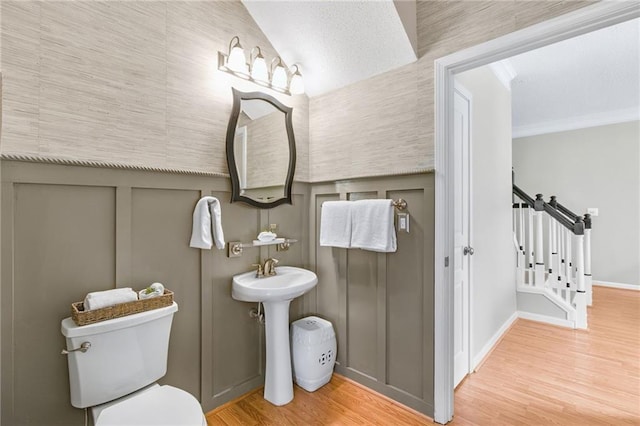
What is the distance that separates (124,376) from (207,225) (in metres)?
0.78

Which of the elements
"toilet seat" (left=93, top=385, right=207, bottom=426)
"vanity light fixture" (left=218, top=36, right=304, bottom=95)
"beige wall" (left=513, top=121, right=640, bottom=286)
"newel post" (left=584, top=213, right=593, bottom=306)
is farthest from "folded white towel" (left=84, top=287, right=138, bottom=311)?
"beige wall" (left=513, top=121, right=640, bottom=286)

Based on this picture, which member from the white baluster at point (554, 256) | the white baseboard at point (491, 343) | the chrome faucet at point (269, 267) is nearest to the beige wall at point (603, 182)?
the white baluster at point (554, 256)

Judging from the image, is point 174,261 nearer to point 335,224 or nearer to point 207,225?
point 207,225

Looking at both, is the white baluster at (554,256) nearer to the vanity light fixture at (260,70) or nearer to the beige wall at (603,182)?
the beige wall at (603,182)

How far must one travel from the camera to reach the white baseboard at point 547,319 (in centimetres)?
316

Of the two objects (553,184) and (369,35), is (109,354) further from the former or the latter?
(553,184)

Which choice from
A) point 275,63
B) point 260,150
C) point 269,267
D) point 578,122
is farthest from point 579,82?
point 269,267

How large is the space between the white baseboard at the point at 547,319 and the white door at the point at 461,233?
5.45 ft

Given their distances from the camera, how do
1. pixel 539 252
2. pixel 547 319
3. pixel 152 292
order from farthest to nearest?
1. pixel 539 252
2. pixel 547 319
3. pixel 152 292

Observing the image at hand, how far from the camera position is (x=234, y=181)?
6.16ft

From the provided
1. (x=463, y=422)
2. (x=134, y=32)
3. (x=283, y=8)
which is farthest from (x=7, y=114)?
(x=463, y=422)

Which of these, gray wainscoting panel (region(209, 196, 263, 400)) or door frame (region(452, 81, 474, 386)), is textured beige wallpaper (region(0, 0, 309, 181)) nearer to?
gray wainscoting panel (region(209, 196, 263, 400))

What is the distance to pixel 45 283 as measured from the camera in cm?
131

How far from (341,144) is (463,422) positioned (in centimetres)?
188
